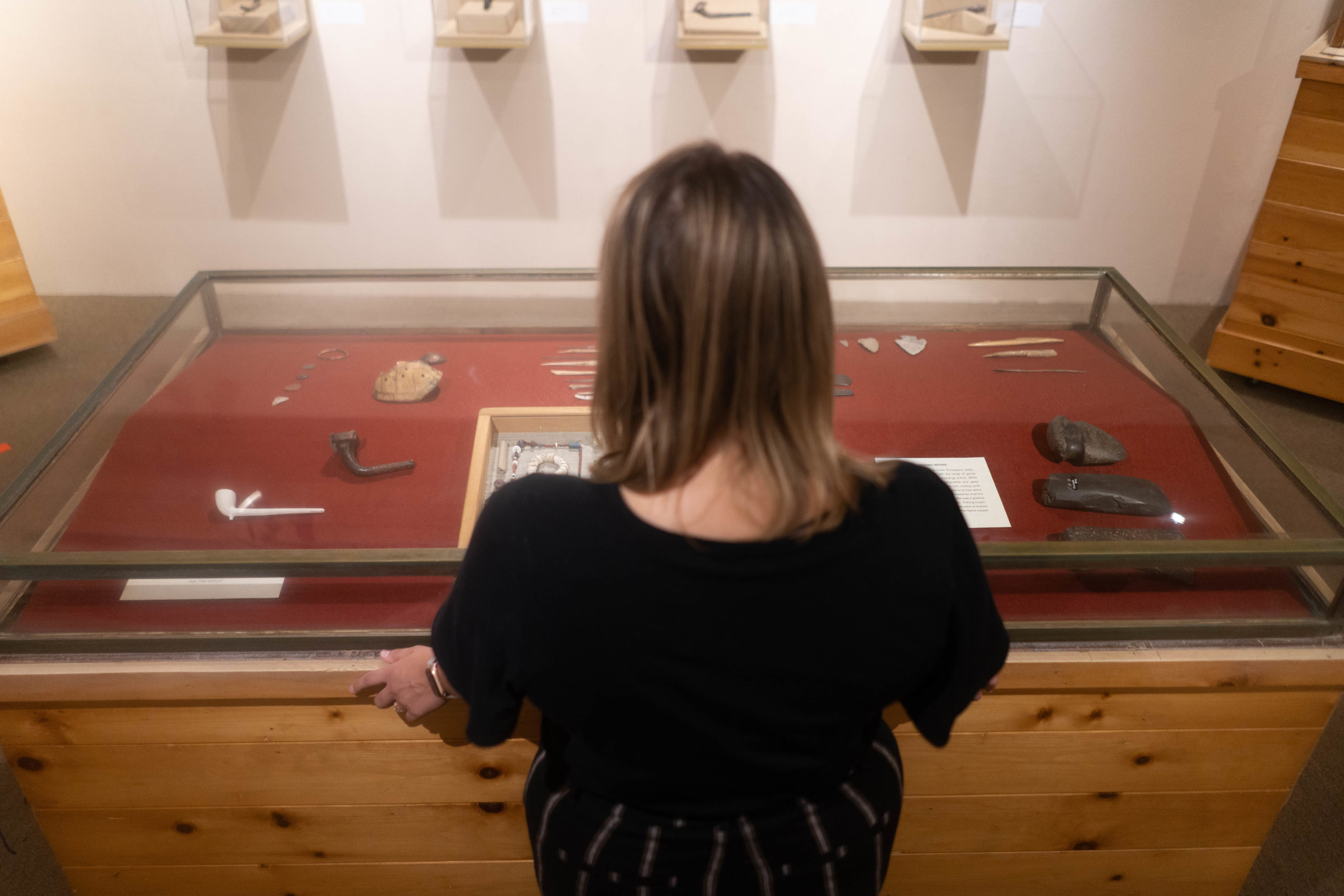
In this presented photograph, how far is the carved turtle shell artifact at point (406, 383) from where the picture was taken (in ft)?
7.07

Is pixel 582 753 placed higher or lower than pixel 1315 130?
lower

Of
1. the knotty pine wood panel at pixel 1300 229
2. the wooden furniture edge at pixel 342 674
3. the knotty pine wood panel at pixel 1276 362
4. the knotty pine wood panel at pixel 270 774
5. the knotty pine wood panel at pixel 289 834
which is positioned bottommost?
the knotty pine wood panel at pixel 289 834

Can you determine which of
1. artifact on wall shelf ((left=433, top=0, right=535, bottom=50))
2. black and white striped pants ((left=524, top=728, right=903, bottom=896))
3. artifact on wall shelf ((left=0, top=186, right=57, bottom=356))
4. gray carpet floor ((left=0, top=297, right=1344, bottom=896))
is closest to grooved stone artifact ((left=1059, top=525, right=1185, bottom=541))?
black and white striped pants ((left=524, top=728, right=903, bottom=896))

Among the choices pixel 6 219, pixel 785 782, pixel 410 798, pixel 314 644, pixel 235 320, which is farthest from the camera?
pixel 6 219

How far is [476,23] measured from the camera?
8.13ft

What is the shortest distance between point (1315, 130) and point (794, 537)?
3.01m

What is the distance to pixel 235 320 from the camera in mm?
2400

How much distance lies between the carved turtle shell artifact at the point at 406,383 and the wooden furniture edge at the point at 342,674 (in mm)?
728

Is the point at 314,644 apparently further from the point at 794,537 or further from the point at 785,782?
the point at 794,537

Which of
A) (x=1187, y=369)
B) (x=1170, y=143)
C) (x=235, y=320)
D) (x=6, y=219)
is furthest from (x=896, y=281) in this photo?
(x=6, y=219)

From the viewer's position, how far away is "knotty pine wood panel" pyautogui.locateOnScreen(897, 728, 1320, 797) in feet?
5.84

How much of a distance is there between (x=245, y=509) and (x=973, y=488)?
57.0 inches

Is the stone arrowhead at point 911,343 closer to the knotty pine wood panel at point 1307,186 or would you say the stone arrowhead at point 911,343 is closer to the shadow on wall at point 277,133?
the knotty pine wood panel at point 1307,186

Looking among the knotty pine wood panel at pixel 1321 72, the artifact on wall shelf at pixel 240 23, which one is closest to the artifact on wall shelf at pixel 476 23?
the artifact on wall shelf at pixel 240 23
